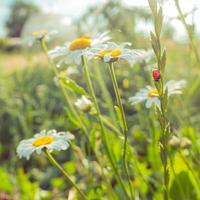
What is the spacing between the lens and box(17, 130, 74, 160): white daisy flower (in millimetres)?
920

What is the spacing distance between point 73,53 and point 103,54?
11 centimetres

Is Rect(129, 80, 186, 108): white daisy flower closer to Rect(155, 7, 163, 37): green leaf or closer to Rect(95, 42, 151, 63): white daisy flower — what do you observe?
Rect(95, 42, 151, 63): white daisy flower

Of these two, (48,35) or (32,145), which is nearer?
(32,145)

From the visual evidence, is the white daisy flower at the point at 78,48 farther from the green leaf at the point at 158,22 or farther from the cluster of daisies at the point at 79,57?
the green leaf at the point at 158,22

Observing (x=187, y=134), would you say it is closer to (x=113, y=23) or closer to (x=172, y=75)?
(x=113, y=23)

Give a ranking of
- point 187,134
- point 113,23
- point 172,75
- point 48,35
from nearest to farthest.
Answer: point 48,35 < point 187,134 < point 113,23 < point 172,75

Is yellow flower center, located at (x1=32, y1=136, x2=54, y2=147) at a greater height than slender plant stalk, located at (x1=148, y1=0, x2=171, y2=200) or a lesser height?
lesser

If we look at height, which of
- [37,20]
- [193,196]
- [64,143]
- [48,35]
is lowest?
[37,20]

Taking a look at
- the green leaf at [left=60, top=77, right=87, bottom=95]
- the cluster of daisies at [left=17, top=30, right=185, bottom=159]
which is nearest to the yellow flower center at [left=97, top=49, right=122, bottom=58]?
the cluster of daisies at [left=17, top=30, right=185, bottom=159]

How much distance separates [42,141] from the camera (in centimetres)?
97

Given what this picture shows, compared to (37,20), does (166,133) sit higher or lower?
higher

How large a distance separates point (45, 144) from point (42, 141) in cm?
3

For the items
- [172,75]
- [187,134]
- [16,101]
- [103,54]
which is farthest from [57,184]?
A: [172,75]

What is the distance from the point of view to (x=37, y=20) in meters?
6.73
